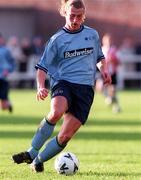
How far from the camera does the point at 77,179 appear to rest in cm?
1005

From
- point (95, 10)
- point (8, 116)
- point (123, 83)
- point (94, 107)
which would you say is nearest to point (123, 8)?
point (95, 10)

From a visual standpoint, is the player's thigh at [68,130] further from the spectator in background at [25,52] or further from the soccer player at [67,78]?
the spectator in background at [25,52]

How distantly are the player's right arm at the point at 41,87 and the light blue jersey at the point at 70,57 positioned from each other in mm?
77

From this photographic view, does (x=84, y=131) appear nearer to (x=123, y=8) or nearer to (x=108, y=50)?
(x=108, y=50)

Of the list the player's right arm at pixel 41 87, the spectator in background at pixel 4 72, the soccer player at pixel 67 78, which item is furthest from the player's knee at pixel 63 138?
the spectator in background at pixel 4 72

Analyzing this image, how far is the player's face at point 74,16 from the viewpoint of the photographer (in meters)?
10.4

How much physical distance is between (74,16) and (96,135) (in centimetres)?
701

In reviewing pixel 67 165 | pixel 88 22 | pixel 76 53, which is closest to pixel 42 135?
pixel 67 165

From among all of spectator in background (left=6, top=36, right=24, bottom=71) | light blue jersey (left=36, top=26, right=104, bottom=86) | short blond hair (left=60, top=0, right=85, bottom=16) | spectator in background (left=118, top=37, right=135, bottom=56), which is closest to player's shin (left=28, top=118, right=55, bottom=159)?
light blue jersey (left=36, top=26, right=104, bottom=86)

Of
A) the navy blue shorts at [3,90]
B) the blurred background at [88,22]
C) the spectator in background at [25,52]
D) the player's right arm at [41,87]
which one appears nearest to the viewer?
the player's right arm at [41,87]

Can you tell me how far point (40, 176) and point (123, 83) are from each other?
33406 millimetres

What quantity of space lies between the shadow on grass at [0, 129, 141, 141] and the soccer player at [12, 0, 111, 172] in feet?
18.5

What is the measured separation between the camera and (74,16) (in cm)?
1046

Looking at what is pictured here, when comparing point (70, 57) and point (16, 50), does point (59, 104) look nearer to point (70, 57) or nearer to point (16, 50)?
point (70, 57)
